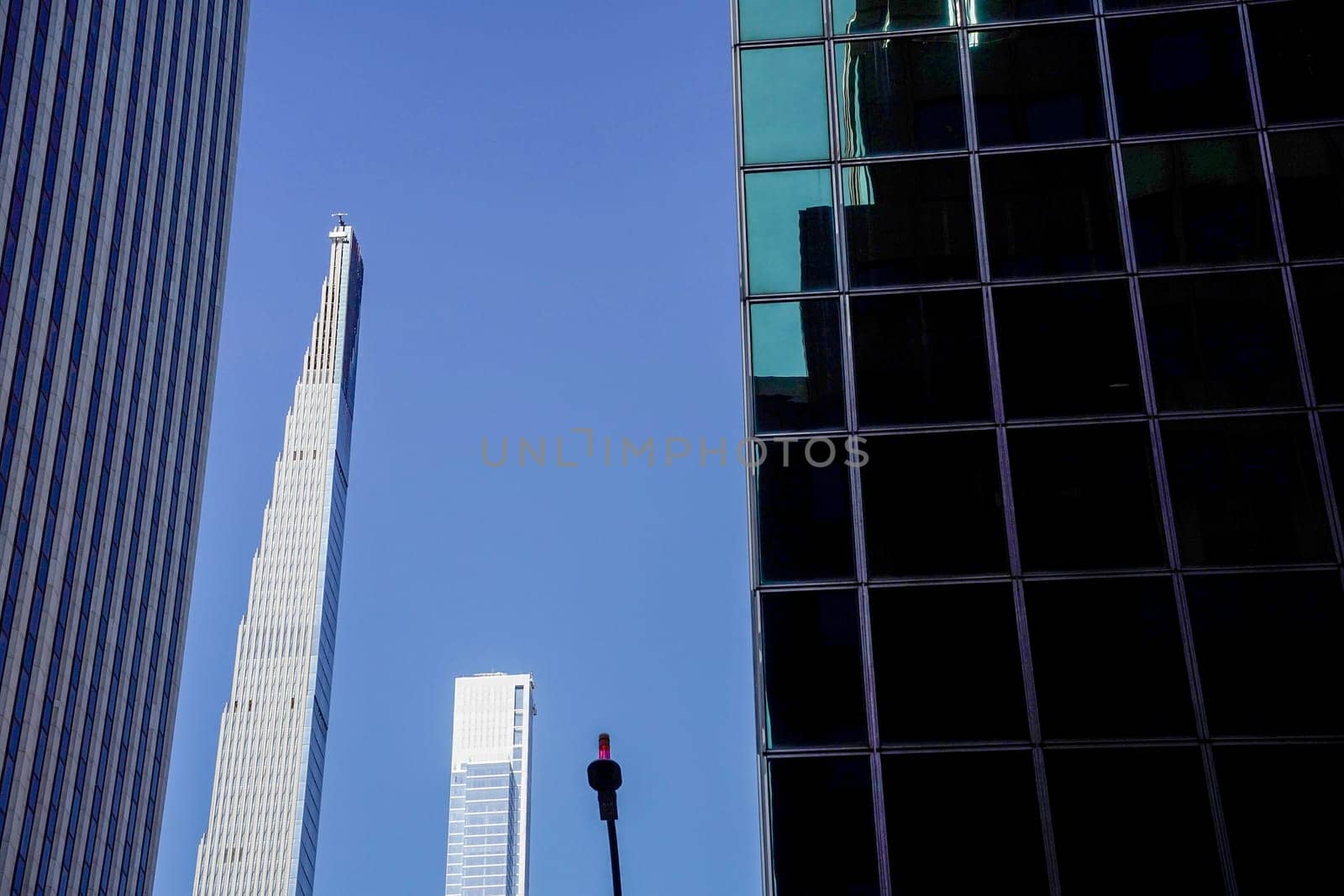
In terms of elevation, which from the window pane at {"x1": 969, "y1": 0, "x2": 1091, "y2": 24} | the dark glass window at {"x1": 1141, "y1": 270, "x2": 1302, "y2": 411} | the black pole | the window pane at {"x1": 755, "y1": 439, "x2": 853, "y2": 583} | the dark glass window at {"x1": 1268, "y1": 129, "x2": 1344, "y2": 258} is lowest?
the black pole

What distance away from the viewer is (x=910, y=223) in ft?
97.9

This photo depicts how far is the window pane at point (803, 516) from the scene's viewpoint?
27.2 meters

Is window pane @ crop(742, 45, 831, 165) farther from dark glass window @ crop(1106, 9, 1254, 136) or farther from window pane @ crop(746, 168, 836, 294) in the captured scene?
dark glass window @ crop(1106, 9, 1254, 136)

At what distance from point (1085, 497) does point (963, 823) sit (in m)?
5.68

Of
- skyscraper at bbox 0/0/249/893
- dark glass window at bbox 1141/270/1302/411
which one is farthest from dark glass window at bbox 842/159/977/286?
skyscraper at bbox 0/0/249/893

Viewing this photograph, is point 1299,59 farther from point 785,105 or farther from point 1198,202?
point 785,105

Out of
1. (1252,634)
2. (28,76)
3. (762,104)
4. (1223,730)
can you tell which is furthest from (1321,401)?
(28,76)

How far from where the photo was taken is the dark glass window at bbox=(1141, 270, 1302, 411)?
27.4 metres

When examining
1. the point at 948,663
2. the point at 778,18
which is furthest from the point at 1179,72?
the point at 948,663

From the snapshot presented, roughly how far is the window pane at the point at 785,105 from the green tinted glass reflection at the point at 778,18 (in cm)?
36

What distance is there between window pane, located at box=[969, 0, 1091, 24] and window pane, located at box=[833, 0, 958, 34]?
509mm

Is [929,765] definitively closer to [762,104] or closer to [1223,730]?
[1223,730]

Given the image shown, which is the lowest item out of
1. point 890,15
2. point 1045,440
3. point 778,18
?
point 1045,440

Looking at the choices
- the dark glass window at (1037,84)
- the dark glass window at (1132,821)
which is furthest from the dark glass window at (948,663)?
the dark glass window at (1037,84)
